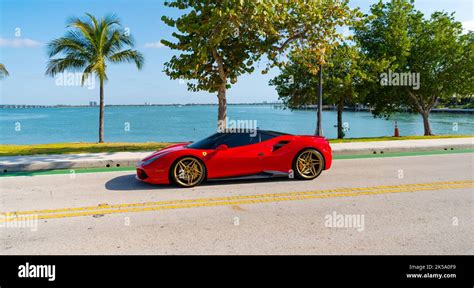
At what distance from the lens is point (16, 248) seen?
4.23 meters

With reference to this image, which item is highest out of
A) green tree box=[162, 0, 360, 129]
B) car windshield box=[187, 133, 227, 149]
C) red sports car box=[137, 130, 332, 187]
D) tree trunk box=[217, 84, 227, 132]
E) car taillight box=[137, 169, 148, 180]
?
green tree box=[162, 0, 360, 129]

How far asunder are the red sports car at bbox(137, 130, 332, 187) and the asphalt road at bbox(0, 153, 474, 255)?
28cm

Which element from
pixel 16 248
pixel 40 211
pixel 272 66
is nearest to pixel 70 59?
pixel 272 66

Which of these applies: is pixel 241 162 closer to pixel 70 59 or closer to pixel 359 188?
pixel 359 188

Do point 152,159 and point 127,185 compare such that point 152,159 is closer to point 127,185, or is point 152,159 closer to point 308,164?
point 127,185

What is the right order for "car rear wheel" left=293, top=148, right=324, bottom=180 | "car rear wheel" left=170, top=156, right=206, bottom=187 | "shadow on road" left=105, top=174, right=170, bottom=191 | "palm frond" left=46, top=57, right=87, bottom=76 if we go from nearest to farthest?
"car rear wheel" left=170, top=156, right=206, bottom=187 → "shadow on road" left=105, top=174, right=170, bottom=191 → "car rear wheel" left=293, top=148, right=324, bottom=180 → "palm frond" left=46, top=57, right=87, bottom=76

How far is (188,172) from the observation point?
7.27 m

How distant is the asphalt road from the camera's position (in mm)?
4227

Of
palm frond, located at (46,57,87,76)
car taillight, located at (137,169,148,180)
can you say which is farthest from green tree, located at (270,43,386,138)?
car taillight, located at (137,169,148,180)

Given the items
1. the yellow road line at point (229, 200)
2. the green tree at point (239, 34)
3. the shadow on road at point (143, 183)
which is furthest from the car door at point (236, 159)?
the green tree at point (239, 34)

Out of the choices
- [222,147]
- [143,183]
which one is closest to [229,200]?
[222,147]

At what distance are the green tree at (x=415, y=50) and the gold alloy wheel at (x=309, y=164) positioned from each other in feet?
57.2

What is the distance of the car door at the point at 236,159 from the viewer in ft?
24.1

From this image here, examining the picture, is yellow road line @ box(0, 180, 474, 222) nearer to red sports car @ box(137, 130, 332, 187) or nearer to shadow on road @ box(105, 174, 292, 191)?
red sports car @ box(137, 130, 332, 187)
